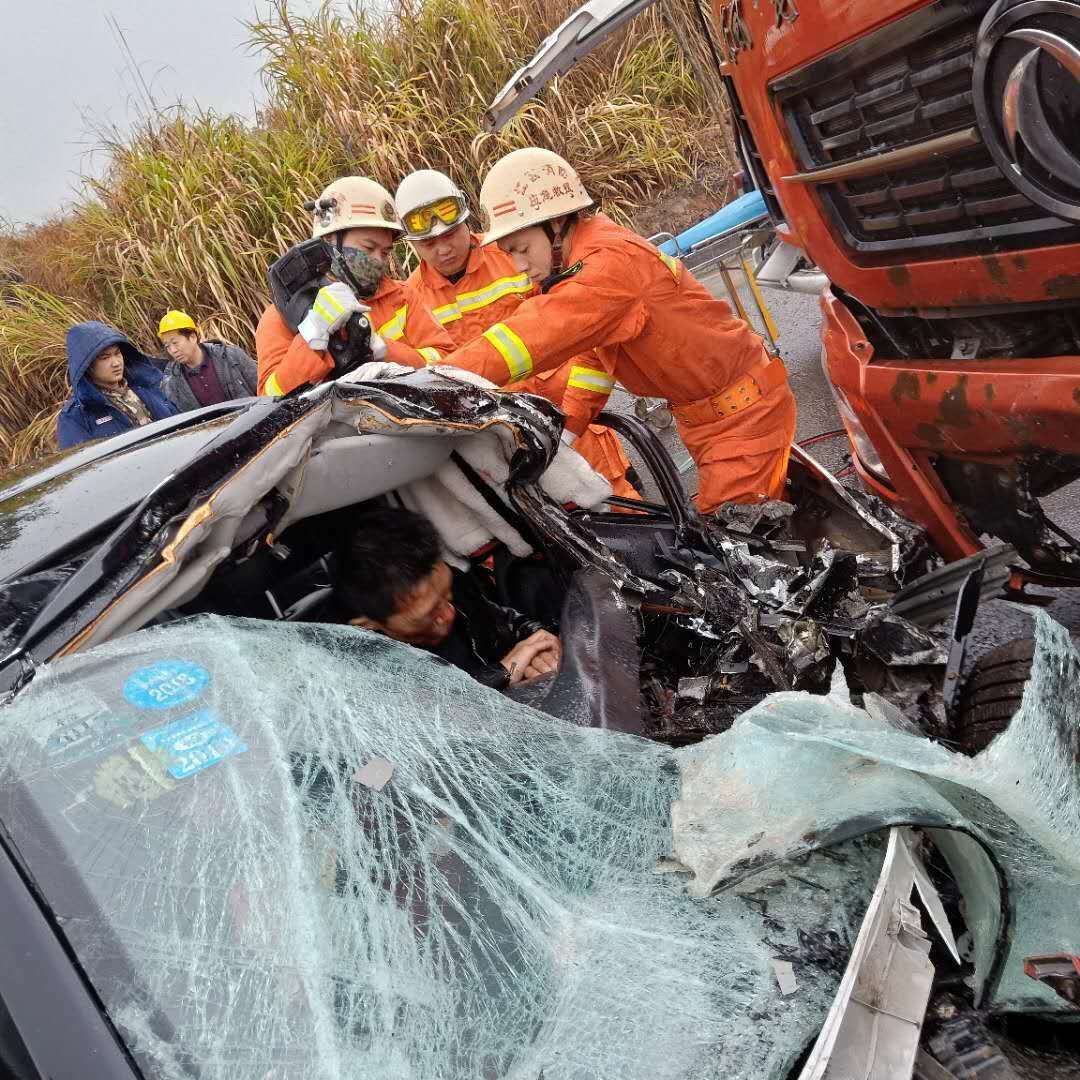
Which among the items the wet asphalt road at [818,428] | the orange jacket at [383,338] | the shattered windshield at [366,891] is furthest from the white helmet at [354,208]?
the shattered windshield at [366,891]

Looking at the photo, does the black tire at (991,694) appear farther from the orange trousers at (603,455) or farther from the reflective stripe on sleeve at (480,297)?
the reflective stripe on sleeve at (480,297)

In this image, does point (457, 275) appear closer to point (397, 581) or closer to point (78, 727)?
point (397, 581)

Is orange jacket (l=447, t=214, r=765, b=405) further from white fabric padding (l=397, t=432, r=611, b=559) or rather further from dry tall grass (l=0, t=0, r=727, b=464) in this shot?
dry tall grass (l=0, t=0, r=727, b=464)

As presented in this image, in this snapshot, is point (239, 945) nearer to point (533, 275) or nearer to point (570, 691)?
point (570, 691)

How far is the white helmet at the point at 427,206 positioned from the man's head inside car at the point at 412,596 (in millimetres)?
2656

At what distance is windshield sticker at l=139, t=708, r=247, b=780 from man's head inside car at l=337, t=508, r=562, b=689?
2.64ft

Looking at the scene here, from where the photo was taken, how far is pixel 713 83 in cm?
909

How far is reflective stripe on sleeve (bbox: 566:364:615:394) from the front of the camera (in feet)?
11.7

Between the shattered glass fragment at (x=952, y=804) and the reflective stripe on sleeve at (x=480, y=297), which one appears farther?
the reflective stripe on sleeve at (x=480, y=297)

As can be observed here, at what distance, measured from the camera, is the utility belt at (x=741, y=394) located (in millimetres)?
3451

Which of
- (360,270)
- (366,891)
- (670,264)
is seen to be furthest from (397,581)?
(360,270)

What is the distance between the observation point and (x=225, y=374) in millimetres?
5641

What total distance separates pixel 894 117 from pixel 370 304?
3.02m

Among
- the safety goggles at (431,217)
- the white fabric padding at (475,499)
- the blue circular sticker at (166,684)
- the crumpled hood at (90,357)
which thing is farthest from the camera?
the crumpled hood at (90,357)
